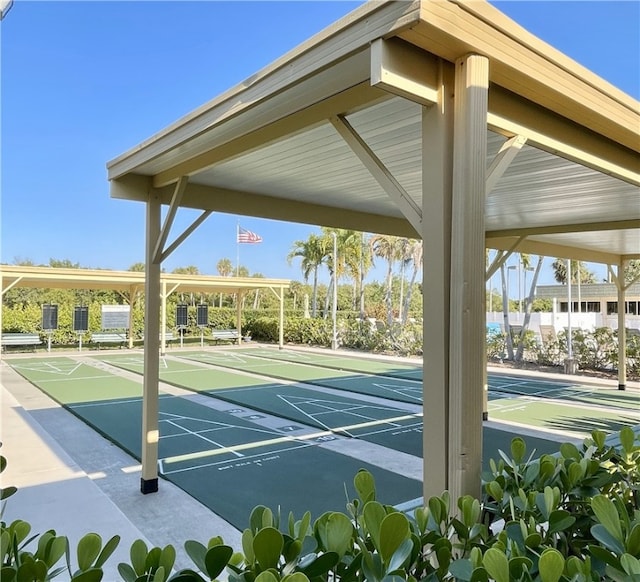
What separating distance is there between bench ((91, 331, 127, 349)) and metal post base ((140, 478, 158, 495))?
17.3 metres

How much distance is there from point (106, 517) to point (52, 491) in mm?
1011

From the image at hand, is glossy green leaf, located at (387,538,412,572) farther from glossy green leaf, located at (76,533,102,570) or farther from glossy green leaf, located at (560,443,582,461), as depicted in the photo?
glossy green leaf, located at (560,443,582,461)

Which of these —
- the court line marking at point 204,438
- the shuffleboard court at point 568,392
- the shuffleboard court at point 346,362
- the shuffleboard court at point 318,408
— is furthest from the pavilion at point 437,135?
the shuffleboard court at point 346,362

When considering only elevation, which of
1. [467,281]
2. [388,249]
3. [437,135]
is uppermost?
[388,249]

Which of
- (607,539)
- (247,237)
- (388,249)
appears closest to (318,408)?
(607,539)

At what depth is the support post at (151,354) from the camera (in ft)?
15.3

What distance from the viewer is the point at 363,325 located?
21172mm

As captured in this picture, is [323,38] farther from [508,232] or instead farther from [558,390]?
[558,390]

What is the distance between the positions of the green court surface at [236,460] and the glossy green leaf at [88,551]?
3.06 metres

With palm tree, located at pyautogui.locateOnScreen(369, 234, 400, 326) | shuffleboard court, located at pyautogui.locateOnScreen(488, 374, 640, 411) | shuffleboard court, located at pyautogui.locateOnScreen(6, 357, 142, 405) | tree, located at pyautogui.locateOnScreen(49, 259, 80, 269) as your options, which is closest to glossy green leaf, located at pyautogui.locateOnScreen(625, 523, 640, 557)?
shuffleboard court, located at pyautogui.locateOnScreen(488, 374, 640, 411)

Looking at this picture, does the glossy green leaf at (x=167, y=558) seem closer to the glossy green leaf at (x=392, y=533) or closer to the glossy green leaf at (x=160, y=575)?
the glossy green leaf at (x=160, y=575)

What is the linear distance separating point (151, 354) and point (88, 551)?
3.77 meters

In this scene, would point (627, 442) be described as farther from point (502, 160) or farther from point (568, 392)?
point (568, 392)

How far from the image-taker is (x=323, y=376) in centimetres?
1300
